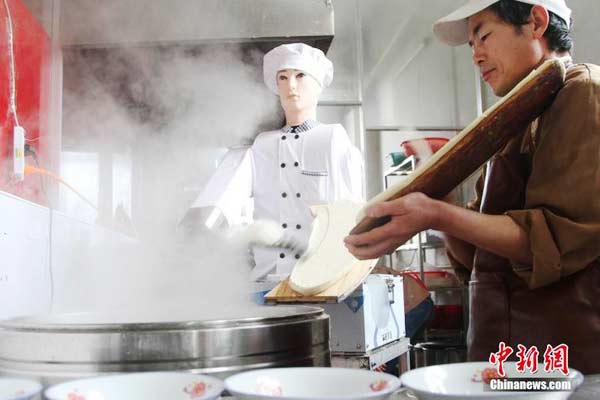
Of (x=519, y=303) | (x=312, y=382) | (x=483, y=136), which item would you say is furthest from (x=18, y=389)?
(x=519, y=303)

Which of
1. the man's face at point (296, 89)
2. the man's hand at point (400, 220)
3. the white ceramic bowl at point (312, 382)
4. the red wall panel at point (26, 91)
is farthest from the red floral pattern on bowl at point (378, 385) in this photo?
the man's face at point (296, 89)

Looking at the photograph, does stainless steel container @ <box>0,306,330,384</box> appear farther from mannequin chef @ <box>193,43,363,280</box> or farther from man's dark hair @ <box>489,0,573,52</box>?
mannequin chef @ <box>193,43,363,280</box>

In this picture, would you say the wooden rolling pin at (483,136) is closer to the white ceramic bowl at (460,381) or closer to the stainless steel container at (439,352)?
the white ceramic bowl at (460,381)

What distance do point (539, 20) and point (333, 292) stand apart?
0.82 m

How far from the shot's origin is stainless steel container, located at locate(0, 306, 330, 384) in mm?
722

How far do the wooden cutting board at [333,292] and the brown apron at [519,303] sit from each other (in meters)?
0.42

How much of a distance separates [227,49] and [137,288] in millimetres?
1160

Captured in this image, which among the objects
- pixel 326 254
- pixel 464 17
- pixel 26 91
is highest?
pixel 26 91

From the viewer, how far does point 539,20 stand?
44.7 inches

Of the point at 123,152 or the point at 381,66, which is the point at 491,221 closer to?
the point at 123,152

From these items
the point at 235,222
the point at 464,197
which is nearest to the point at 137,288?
the point at 235,222

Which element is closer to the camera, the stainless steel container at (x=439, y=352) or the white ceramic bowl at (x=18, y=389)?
the white ceramic bowl at (x=18, y=389)

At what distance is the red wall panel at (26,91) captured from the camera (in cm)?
219

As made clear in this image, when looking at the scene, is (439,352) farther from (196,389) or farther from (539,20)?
(196,389)
